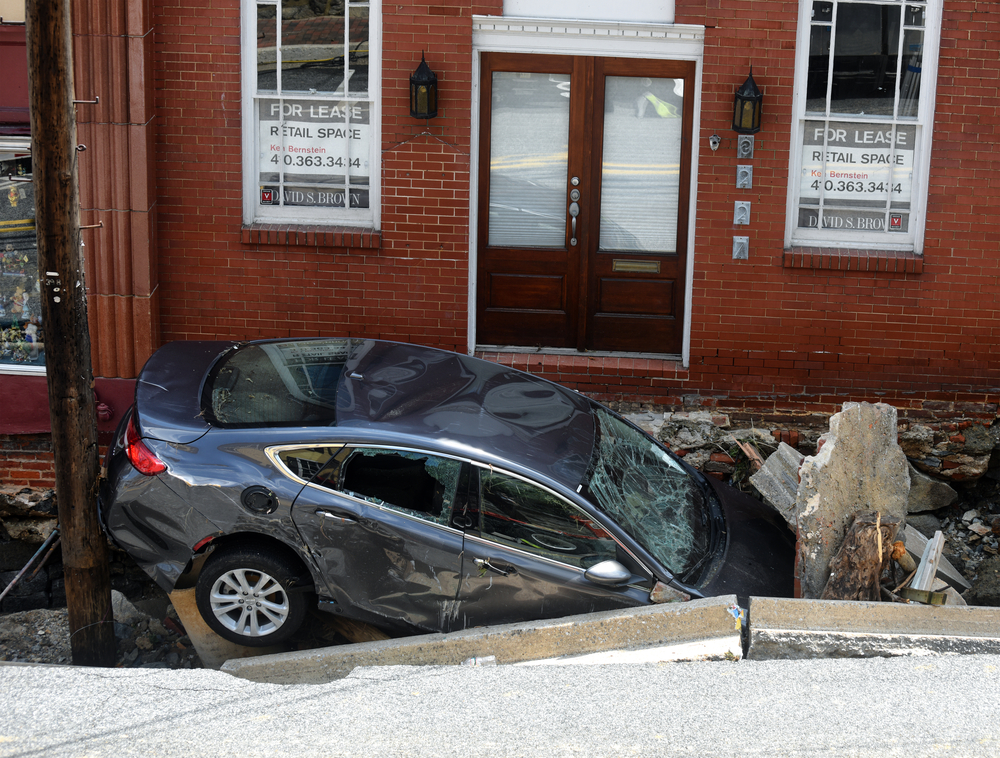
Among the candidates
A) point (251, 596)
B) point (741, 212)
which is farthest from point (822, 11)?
point (251, 596)

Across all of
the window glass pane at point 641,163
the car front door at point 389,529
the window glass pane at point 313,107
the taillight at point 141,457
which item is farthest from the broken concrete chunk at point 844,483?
the window glass pane at point 313,107

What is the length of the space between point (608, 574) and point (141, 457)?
2.56 m

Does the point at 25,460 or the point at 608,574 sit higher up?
the point at 608,574

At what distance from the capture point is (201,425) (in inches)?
209

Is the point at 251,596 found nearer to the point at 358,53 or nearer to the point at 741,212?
the point at 358,53

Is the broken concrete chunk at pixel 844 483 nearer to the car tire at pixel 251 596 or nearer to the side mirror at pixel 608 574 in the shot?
the side mirror at pixel 608 574

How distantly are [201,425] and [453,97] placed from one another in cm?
362

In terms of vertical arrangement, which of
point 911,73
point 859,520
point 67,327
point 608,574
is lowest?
point 608,574

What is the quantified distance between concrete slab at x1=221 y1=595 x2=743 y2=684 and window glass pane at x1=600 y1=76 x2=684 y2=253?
3.94m

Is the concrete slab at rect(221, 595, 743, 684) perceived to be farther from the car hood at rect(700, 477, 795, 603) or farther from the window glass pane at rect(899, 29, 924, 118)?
the window glass pane at rect(899, 29, 924, 118)

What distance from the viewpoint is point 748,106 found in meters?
7.46

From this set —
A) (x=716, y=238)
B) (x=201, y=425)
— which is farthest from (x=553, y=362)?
(x=201, y=425)

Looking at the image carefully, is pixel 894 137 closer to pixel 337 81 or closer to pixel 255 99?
pixel 337 81

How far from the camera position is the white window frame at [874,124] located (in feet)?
24.9
